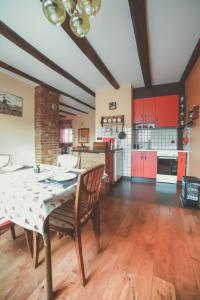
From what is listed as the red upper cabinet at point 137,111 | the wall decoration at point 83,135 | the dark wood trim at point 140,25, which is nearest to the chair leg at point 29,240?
the dark wood trim at point 140,25

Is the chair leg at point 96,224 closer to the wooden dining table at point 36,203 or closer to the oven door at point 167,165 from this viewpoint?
the wooden dining table at point 36,203

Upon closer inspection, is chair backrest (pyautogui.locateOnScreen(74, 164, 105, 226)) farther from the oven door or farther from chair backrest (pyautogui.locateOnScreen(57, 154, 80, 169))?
the oven door

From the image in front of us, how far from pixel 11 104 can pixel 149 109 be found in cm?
350

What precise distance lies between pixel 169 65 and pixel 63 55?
2.10m

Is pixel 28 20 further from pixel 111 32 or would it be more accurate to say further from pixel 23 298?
pixel 23 298

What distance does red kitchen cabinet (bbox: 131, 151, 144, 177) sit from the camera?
3873 mm

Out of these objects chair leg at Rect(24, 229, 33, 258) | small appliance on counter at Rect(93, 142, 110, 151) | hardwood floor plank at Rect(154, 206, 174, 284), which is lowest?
hardwood floor plank at Rect(154, 206, 174, 284)

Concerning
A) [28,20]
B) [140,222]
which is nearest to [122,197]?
[140,222]

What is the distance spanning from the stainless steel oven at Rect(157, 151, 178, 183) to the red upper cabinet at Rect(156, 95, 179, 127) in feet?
2.71

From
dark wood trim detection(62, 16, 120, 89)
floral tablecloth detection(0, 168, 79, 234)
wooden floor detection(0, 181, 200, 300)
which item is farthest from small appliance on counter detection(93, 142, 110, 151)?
floral tablecloth detection(0, 168, 79, 234)

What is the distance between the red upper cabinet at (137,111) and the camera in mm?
4090

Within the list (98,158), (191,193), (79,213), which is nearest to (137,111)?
(98,158)

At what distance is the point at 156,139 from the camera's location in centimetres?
423

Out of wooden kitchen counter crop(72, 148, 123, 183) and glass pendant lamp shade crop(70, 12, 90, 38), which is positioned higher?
glass pendant lamp shade crop(70, 12, 90, 38)
